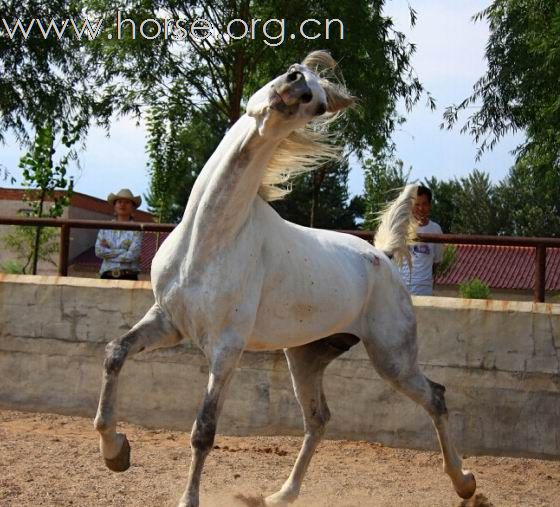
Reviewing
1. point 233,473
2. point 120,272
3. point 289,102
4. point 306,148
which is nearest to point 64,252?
point 120,272

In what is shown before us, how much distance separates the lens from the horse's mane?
182 inches

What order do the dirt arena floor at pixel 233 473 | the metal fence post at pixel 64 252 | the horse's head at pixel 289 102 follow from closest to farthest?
the horse's head at pixel 289 102 → the dirt arena floor at pixel 233 473 → the metal fence post at pixel 64 252

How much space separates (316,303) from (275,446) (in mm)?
2579

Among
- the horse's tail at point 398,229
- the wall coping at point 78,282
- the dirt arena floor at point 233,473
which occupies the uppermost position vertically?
the horse's tail at point 398,229

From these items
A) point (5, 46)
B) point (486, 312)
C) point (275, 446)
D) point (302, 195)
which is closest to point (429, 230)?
point (486, 312)

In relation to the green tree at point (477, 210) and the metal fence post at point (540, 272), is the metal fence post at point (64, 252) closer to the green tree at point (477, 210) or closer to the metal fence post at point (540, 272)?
the metal fence post at point (540, 272)

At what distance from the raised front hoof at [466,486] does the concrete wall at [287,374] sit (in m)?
1.61

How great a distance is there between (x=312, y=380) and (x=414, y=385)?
23.4 inches

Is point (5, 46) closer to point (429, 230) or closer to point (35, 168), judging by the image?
point (35, 168)

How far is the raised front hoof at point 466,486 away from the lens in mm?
5480

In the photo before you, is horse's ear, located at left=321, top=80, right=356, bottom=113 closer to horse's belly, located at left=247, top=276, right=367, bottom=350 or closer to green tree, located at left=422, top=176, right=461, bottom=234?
horse's belly, located at left=247, top=276, right=367, bottom=350

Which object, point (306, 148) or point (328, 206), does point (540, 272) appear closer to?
point (306, 148)

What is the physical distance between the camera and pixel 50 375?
25.6ft

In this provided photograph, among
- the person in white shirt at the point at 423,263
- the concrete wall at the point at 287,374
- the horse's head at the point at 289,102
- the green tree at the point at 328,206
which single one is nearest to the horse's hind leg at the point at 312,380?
the horse's head at the point at 289,102
